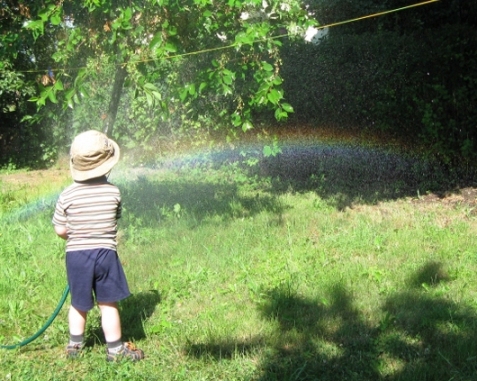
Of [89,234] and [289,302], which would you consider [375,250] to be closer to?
[289,302]

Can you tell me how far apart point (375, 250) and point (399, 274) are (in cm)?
61

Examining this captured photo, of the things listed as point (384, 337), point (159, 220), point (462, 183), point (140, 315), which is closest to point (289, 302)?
point (384, 337)

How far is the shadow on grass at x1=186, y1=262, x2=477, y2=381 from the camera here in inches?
136

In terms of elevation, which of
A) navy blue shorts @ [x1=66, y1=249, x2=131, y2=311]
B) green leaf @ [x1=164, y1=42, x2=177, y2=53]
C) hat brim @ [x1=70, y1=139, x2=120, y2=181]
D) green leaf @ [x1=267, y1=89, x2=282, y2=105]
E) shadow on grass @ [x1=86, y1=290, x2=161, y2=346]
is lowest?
shadow on grass @ [x1=86, y1=290, x2=161, y2=346]

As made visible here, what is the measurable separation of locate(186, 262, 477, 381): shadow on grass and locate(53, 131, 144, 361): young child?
0.55 metres

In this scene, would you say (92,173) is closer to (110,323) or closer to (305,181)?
(110,323)

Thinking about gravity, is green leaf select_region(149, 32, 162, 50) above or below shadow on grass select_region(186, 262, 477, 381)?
above

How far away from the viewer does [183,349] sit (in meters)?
3.80

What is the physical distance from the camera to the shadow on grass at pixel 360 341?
3.45m

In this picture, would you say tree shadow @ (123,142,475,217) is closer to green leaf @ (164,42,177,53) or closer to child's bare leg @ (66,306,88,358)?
green leaf @ (164,42,177,53)

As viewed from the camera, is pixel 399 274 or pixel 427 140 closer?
pixel 399 274

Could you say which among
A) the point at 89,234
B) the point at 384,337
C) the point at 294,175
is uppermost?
the point at 89,234

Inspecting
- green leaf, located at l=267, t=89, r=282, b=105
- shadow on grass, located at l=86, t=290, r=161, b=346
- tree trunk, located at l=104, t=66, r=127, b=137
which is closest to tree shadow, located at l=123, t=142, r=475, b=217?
tree trunk, located at l=104, t=66, r=127, b=137

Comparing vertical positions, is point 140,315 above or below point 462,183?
above
